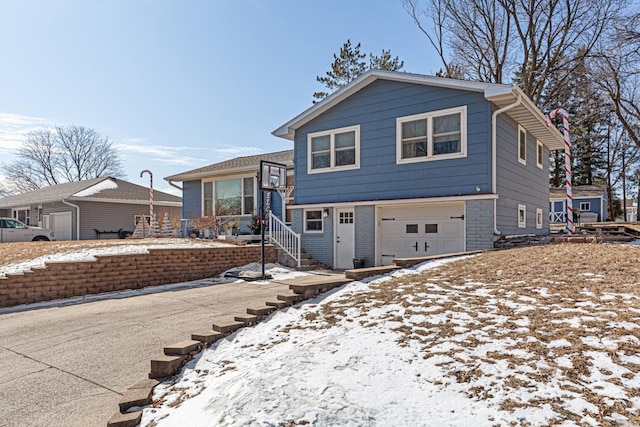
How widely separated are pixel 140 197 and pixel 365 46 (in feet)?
53.6

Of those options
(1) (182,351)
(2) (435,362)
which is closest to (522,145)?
(2) (435,362)

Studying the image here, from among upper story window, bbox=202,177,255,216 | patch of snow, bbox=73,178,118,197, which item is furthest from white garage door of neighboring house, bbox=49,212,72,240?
upper story window, bbox=202,177,255,216

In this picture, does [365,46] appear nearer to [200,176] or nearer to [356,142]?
[200,176]

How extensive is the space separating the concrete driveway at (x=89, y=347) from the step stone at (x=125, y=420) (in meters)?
0.22

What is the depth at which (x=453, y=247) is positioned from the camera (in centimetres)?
1057

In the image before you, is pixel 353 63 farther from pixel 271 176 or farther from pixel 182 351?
pixel 182 351

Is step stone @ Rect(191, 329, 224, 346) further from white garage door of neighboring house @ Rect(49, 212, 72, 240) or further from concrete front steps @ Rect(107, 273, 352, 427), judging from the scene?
white garage door of neighboring house @ Rect(49, 212, 72, 240)

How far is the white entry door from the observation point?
12.1 metres

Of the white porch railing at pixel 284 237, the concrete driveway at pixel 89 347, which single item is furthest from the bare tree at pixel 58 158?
the concrete driveway at pixel 89 347

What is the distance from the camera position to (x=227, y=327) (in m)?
4.63

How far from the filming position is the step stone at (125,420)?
2961mm

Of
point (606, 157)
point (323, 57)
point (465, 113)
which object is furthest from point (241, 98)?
point (606, 157)

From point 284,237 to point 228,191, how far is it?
6.19 m

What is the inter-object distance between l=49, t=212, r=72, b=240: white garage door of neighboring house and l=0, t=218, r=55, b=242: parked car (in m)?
2.41
